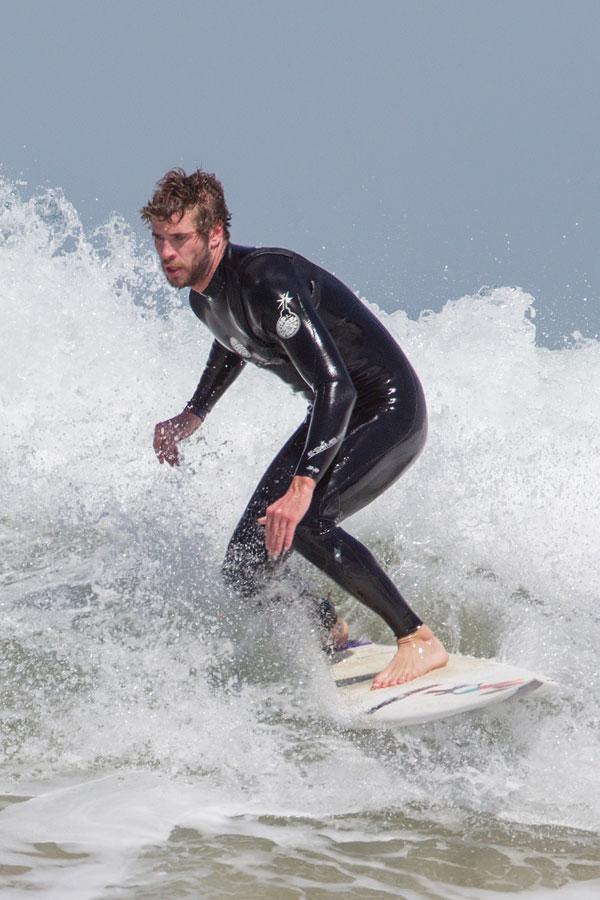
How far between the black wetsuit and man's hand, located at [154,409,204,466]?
20.4 inches

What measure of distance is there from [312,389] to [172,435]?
1.03m

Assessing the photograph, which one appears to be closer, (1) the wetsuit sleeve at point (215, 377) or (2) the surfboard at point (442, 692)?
(2) the surfboard at point (442, 692)

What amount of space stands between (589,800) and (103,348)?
6.97 m

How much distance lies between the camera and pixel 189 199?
406 cm

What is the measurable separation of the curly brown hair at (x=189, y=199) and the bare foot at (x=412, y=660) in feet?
5.77

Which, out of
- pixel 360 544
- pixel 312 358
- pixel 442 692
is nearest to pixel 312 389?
pixel 312 358

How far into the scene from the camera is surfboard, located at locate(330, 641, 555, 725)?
157 inches

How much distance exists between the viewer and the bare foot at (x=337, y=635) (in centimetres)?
464

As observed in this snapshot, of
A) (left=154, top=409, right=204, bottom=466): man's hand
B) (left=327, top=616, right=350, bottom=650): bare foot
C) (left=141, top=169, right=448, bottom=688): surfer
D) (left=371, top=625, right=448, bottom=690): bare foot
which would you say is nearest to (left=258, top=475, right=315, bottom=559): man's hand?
(left=141, top=169, right=448, bottom=688): surfer

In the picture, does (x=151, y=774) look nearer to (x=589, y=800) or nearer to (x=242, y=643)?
(x=242, y=643)

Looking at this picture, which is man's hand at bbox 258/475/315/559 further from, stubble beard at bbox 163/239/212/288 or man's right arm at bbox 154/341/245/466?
man's right arm at bbox 154/341/245/466

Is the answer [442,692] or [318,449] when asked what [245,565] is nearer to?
[318,449]

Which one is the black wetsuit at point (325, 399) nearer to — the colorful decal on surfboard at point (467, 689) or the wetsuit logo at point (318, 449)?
the wetsuit logo at point (318, 449)

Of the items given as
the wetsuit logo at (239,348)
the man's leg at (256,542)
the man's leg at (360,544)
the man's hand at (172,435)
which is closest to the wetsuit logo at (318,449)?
the man's leg at (360,544)
